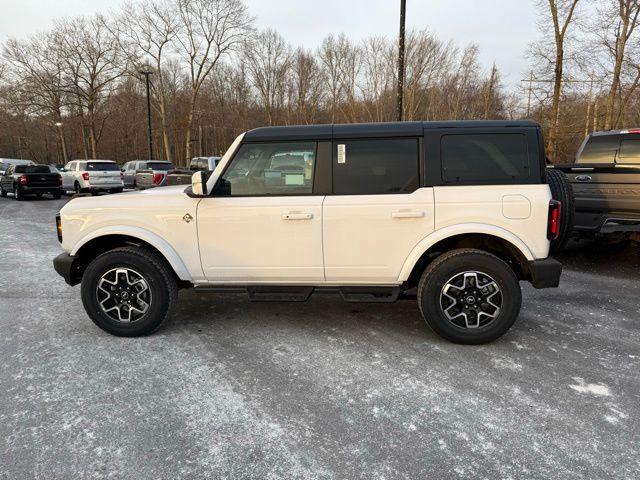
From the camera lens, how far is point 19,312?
491 cm

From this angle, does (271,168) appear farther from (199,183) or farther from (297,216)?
(199,183)

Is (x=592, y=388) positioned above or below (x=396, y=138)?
below

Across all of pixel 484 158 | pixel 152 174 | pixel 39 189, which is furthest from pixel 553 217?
pixel 39 189

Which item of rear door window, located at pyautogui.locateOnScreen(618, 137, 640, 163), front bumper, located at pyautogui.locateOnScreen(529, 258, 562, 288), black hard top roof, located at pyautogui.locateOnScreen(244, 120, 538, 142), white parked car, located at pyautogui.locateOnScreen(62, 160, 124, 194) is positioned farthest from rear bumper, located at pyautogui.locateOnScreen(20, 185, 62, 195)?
front bumper, located at pyautogui.locateOnScreen(529, 258, 562, 288)

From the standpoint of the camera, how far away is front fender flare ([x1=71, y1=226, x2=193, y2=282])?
4.03 metres

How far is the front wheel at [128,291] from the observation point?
158 inches

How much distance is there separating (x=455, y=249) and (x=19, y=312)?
4.75 metres

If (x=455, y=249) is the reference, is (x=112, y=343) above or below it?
below

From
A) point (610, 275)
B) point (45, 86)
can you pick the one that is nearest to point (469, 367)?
point (610, 275)

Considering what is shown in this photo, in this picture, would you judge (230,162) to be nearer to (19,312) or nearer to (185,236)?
(185,236)

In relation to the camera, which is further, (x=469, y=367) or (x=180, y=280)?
(x=180, y=280)

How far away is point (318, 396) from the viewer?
305 cm

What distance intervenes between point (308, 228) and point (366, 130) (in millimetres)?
1014

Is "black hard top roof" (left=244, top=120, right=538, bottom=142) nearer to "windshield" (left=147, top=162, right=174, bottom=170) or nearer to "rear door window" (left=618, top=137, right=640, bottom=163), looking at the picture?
"rear door window" (left=618, top=137, right=640, bottom=163)
